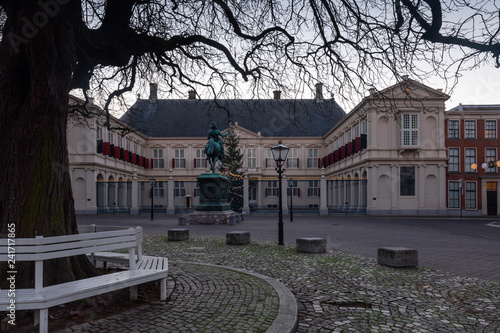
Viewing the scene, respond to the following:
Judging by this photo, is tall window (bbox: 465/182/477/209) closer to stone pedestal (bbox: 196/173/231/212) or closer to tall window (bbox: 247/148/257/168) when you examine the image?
stone pedestal (bbox: 196/173/231/212)

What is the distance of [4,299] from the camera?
3547mm

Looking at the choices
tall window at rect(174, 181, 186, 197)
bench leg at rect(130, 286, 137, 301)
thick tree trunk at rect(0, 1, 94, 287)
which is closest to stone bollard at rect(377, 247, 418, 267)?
bench leg at rect(130, 286, 137, 301)

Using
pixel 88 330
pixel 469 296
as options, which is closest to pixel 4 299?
pixel 88 330

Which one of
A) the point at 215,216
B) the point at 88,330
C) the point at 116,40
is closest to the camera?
the point at 88,330

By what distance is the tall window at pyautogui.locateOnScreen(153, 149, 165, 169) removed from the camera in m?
48.7

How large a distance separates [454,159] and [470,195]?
10.3 feet

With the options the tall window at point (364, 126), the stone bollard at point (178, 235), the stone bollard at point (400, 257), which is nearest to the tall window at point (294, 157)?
the tall window at point (364, 126)

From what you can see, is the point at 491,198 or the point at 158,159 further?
the point at 158,159

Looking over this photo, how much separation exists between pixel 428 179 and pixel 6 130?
31.1 metres

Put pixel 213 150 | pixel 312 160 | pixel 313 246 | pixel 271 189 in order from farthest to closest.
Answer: pixel 312 160 → pixel 271 189 → pixel 213 150 → pixel 313 246

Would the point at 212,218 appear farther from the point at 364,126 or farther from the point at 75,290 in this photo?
the point at 364,126

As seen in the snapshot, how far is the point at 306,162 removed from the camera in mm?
48031

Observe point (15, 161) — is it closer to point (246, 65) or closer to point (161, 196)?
point (246, 65)

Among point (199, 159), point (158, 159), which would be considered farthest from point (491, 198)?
point (158, 159)
